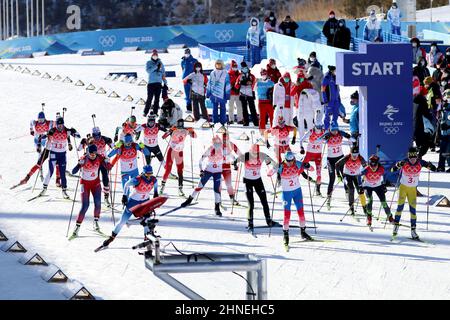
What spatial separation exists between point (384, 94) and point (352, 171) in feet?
11.8

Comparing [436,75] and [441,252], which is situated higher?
[436,75]

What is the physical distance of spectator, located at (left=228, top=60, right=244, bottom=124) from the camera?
31234mm

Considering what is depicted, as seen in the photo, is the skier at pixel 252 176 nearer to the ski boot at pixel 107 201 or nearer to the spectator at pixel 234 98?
the ski boot at pixel 107 201

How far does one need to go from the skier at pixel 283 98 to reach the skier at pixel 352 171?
6049 millimetres

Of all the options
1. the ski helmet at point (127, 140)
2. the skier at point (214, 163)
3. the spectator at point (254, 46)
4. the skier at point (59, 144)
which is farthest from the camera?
the spectator at point (254, 46)

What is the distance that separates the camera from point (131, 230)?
22.0 metres

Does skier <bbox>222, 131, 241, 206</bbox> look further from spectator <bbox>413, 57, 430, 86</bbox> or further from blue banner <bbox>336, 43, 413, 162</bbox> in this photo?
spectator <bbox>413, 57, 430, 86</bbox>

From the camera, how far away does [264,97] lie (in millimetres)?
29406

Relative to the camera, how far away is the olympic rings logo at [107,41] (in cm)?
5509

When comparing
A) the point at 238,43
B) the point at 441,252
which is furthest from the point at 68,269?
the point at 238,43

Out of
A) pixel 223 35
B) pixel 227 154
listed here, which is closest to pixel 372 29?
pixel 223 35

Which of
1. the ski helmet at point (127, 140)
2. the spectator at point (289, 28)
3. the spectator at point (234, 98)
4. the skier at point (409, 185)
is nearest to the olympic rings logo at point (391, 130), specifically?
the skier at point (409, 185)
